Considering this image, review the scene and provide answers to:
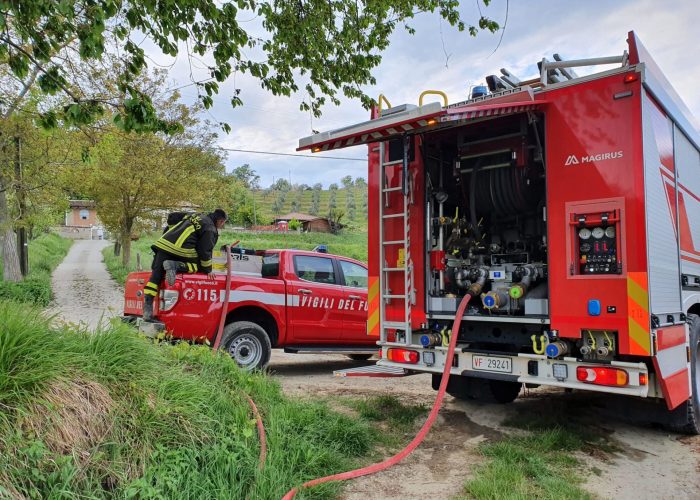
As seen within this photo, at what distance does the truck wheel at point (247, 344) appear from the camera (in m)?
7.30

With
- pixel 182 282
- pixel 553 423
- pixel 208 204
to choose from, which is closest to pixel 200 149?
pixel 208 204

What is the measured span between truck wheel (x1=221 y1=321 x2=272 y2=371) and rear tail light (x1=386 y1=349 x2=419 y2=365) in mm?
2602

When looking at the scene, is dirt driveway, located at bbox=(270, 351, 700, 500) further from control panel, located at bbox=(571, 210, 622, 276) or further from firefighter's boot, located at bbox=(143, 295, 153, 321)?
firefighter's boot, located at bbox=(143, 295, 153, 321)

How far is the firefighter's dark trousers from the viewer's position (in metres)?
6.79

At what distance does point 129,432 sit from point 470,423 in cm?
356

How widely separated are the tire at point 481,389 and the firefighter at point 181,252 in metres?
3.46

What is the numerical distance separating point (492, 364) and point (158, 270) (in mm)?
4373

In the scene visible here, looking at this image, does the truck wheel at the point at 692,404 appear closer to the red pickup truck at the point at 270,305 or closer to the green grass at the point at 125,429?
the green grass at the point at 125,429

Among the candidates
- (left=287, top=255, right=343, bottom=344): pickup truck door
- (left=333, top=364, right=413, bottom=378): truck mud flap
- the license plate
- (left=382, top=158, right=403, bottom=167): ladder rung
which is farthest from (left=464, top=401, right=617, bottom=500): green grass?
(left=287, top=255, right=343, bottom=344): pickup truck door

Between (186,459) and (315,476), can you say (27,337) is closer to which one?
(186,459)

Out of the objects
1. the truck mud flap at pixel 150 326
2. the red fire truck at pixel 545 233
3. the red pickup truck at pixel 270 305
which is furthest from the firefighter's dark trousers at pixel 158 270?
the red fire truck at pixel 545 233

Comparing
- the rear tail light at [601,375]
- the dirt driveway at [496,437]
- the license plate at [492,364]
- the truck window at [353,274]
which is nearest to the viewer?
the dirt driveway at [496,437]

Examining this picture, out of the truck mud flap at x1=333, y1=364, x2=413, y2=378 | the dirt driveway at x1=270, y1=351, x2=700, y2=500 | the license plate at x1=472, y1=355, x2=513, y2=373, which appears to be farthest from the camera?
the truck mud flap at x1=333, y1=364, x2=413, y2=378

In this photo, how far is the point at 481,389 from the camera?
5988 millimetres
